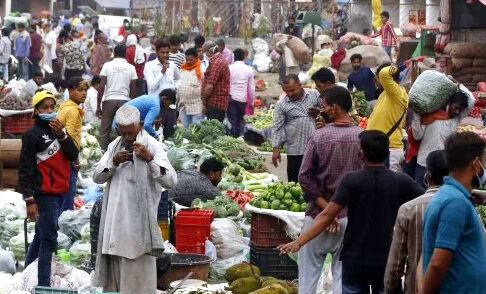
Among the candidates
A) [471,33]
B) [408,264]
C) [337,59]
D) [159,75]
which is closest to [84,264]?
[408,264]

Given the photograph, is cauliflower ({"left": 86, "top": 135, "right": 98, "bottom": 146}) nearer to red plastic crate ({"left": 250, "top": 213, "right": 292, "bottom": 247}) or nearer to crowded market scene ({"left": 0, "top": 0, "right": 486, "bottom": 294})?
crowded market scene ({"left": 0, "top": 0, "right": 486, "bottom": 294})

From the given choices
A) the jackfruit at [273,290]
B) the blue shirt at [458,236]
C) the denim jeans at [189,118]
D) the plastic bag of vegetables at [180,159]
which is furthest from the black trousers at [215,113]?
the blue shirt at [458,236]

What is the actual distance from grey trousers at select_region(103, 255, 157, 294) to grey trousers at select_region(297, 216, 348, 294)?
114 centimetres

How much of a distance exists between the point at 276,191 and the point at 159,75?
7.27 metres

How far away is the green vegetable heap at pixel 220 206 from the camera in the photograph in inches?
464

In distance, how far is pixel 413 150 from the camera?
407 inches

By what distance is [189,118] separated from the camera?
60.6 ft

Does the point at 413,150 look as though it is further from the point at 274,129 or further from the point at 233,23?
the point at 233,23

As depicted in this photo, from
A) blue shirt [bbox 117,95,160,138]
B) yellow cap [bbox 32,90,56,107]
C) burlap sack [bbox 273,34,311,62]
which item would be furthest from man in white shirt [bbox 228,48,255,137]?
yellow cap [bbox 32,90,56,107]

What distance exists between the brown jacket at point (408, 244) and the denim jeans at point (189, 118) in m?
12.0

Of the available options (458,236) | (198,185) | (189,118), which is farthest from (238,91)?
(458,236)

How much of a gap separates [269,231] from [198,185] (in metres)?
2.09

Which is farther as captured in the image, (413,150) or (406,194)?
(413,150)

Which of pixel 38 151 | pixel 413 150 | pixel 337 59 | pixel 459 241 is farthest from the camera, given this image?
pixel 337 59
